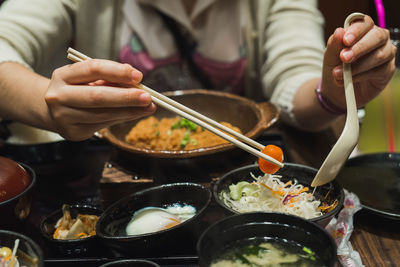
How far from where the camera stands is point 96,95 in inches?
45.7

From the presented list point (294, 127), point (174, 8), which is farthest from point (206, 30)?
point (294, 127)

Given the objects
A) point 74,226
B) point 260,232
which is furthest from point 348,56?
point 74,226

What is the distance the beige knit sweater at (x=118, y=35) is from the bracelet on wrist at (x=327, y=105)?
0.97 feet

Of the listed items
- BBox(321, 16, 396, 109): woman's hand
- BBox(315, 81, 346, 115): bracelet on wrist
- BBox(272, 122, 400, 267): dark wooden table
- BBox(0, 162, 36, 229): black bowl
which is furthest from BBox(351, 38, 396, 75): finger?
BBox(0, 162, 36, 229): black bowl

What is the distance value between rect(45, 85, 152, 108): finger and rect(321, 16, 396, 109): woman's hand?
2.21 feet

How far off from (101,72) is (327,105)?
1.07 meters

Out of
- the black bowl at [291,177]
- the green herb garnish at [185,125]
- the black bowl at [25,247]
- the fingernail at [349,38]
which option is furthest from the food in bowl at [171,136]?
the black bowl at [25,247]

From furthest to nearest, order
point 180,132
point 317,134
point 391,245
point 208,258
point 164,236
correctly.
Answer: point 317,134 → point 180,132 → point 391,245 → point 164,236 → point 208,258

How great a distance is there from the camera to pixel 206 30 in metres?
2.36

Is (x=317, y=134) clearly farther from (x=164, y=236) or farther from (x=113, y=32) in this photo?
(x=113, y=32)

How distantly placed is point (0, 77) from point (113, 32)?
88cm

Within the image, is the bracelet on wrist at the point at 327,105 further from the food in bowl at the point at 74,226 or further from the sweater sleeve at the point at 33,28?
the sweater sleeve at the point at 33,28

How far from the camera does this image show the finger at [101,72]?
44.4 inches

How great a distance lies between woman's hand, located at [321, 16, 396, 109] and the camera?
1259 mm
